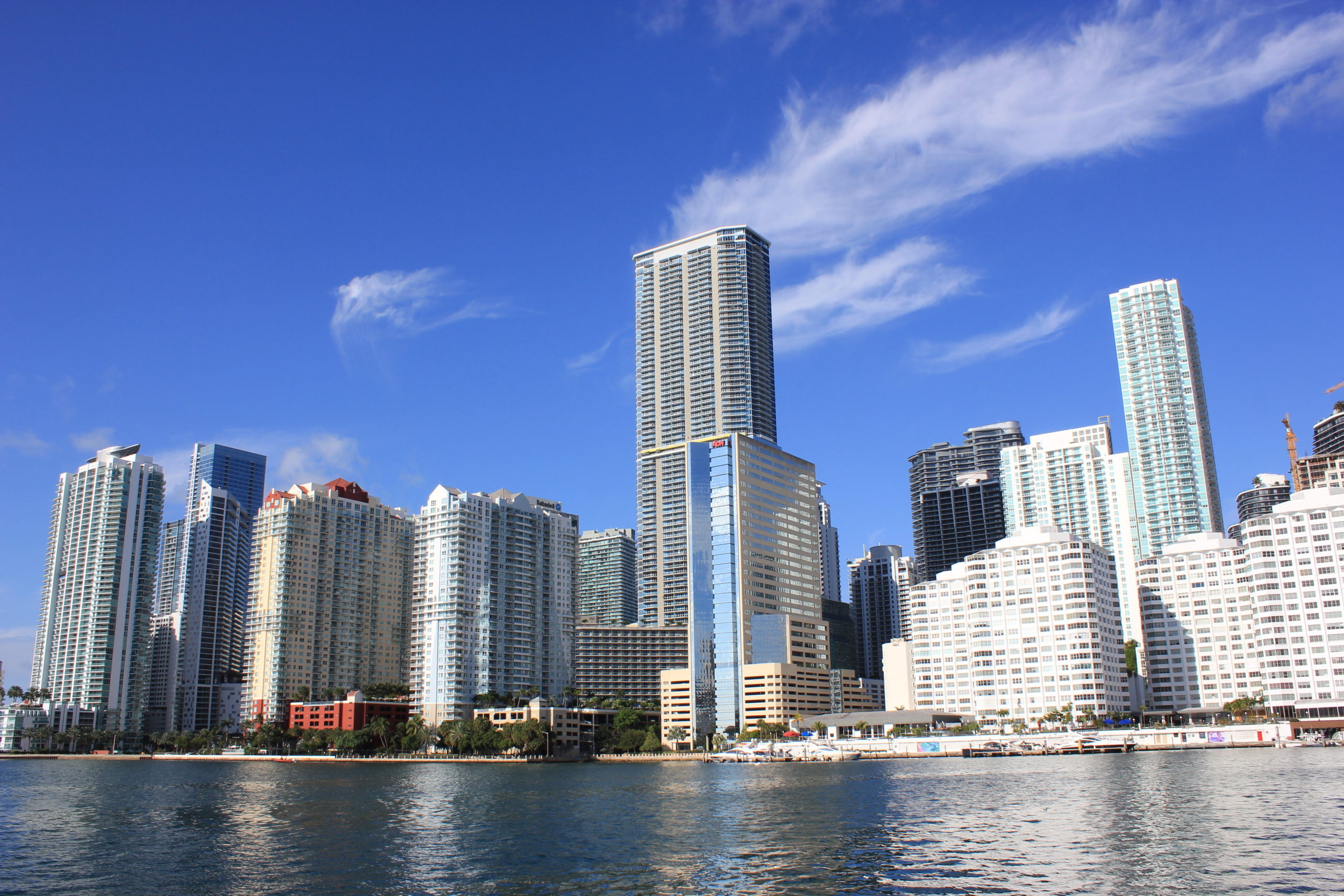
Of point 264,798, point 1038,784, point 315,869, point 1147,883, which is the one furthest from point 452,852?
point 1038,784

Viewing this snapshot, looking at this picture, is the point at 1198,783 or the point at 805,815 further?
the point at 1198,783

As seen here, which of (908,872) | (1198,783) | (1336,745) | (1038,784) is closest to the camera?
(908,872)

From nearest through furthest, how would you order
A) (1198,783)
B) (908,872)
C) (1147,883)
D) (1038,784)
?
(1147,883) → (908,872) → (1198,783) → (1038,784)

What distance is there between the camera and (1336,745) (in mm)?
196000

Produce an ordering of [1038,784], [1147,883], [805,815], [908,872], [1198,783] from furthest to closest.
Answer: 1. [1038,784]
2. [1198,783]
3. [805,815]
4. [908,872]
5. [1147,883]

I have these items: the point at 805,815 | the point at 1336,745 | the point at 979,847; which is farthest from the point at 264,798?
the point at 1336,745

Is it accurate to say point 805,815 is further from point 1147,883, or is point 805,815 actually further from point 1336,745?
point 1336,745

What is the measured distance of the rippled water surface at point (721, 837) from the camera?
62.1 m

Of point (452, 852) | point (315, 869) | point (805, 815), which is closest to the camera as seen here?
point (315, 869)

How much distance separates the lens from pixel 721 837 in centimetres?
8275

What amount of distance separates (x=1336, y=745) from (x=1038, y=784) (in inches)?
4380

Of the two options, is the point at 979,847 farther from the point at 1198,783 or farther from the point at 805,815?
the point at 1198,783

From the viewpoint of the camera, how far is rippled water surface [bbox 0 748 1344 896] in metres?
62.1

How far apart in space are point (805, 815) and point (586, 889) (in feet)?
134
